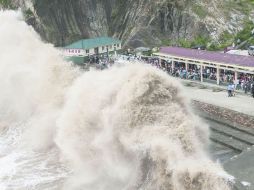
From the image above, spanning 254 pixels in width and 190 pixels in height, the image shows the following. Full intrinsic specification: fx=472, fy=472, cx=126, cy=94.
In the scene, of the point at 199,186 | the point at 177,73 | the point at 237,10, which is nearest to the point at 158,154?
the point at 199,186

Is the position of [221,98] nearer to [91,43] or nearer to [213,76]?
[213,76]

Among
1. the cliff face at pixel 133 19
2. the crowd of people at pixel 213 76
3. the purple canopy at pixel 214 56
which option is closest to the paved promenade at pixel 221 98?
the crowd of people at pixel 213 76

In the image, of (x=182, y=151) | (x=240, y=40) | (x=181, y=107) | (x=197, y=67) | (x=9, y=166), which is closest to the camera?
(x=182, y=151)

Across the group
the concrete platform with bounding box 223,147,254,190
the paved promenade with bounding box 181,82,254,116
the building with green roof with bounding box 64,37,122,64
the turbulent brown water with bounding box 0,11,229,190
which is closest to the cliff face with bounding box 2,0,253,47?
the building with green roof with bounding box 64,37,122,64

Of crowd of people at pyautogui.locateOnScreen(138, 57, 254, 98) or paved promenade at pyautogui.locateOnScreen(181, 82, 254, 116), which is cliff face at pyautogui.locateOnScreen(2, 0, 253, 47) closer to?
crowd of people at pyautogui.locateOnScreen(138, 57, 254, 98)

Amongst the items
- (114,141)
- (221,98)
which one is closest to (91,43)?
(221,98)

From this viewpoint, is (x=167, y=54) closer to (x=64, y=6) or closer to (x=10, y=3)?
(x=64, y=6)
